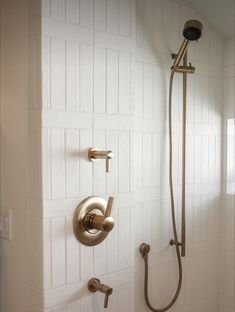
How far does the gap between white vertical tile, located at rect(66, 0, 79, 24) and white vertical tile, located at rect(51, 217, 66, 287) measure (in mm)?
763

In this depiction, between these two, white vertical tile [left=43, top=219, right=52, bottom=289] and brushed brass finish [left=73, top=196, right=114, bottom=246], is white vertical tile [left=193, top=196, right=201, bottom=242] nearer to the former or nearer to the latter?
brushed brass finish [left=73, top=196, right=114, bottom=246]

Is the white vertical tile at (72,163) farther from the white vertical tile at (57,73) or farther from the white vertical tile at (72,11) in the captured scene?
the white vertical tile at (72,11)

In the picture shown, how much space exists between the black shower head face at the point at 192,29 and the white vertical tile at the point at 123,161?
1.78ft

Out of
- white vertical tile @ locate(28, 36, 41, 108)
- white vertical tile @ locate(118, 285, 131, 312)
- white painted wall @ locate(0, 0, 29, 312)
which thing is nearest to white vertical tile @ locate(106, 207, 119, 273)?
white vertical tile @ locate(118, 285, 131, 312)

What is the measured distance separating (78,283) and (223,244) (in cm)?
109

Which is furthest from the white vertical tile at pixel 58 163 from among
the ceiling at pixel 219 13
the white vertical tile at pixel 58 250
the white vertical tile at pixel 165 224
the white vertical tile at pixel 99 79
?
the ceiling at pixel 219 13

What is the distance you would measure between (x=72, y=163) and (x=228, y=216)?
1.18 m

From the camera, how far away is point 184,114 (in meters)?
1.87

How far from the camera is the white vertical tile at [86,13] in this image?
1452mm

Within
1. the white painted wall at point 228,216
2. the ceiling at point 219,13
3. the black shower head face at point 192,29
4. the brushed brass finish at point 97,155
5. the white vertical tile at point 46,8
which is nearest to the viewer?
the white vertical tile at point 46,8

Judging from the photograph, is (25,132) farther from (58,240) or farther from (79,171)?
(58,240)

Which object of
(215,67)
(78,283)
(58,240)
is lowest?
(78,283)

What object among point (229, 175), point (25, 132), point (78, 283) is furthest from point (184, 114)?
point (78, 283)

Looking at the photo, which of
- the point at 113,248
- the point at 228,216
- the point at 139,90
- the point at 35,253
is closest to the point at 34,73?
the point at 139,90
